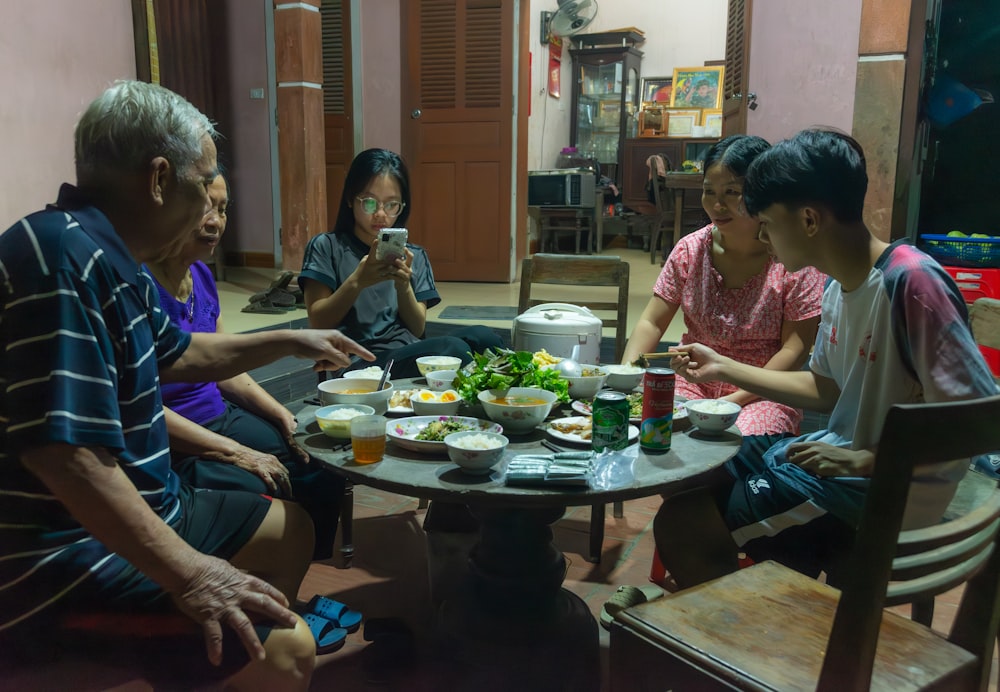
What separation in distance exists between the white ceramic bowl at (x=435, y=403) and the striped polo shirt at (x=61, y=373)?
632 millimetres

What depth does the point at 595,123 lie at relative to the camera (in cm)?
1101

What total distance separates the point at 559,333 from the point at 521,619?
91cm

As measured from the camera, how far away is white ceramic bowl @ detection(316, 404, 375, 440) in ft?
5.06

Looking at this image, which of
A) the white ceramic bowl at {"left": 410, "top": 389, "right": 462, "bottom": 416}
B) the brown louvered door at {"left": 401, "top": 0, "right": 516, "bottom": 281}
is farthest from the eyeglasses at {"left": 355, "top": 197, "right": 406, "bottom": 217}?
the brown louvered door at {"left": 401, "top": 0, "right": 516, "bottom": 281}

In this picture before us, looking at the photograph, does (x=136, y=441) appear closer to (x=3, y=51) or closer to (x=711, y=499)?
(x=711, y=499)

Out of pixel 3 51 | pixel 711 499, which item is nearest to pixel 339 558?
pixel 711 499

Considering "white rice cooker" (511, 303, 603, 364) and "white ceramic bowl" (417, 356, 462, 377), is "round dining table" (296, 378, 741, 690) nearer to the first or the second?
"white ceramic bowl" (417, 356, 462, 377)

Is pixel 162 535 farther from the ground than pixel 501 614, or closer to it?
farther from the ground

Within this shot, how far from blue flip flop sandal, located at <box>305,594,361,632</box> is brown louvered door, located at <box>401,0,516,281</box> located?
15.8 feet

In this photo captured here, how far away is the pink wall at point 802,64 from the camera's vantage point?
158 inches

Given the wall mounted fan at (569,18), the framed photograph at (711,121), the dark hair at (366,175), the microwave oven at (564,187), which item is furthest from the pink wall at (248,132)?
the framed photograph at (711,121)

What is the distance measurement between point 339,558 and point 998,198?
496 cm

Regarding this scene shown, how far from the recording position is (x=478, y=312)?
511 centimetres

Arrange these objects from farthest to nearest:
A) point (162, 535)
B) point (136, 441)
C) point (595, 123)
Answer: point (595, 123), point (136, 441), point (162, 535)
